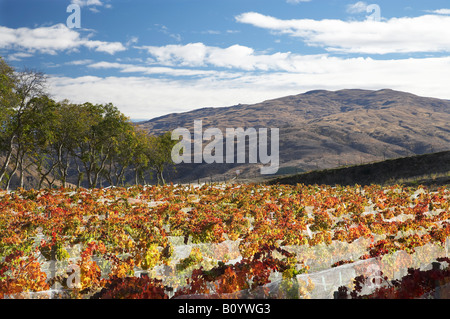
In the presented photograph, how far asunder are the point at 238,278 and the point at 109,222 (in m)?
7.77

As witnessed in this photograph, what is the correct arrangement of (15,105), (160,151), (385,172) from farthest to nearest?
(160,151), (385,172), (15,105)

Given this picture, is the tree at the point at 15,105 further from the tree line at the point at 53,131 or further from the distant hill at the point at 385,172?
the distant hill at the point at 385,172

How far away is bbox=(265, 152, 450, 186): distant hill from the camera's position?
165 ft

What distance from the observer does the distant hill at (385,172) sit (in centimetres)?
5028

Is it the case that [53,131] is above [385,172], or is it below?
above

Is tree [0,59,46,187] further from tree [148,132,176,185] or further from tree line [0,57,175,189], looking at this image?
tree [148,132,176,185]

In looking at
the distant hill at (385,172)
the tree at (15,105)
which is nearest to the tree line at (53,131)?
the tree at (15,105)

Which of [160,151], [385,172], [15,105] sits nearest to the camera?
[15,105]

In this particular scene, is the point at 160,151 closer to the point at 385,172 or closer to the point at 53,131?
the point at 53,131

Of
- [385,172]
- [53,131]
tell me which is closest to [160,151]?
[53,131]

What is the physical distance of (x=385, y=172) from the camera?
53.4 meters

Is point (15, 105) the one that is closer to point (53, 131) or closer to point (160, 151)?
point (53, 131)

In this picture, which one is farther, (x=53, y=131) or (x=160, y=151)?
(x=160, y=151)

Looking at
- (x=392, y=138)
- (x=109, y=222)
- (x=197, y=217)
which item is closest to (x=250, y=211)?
(x=197, y=217)
